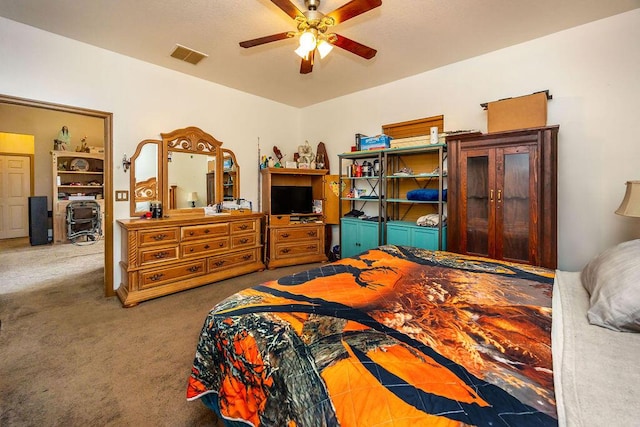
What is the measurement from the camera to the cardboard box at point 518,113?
251 cm

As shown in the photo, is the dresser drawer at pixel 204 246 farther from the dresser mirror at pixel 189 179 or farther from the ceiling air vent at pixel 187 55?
the ceiling air vent at pixel 187 55

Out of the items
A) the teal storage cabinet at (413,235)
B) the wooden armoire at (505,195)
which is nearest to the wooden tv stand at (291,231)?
the teal storage cabinet at (413,235)

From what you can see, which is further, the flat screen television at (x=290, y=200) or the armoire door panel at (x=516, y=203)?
the flat screen television at (x=290, y=200)

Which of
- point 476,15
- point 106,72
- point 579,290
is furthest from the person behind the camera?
point 106,72

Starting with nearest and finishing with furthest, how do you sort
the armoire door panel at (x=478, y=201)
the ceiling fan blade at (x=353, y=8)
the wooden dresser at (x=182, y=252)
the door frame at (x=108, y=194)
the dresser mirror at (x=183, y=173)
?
the ceiling fan blade at (x=353, y=8), the armoire door panel at (x=478, y=201), the wooden dresser at (x=182, y=252), the door frame at (x=108, y=194), the dresser mirror at (x=183, y=173)

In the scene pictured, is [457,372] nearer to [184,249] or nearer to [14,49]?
[184,249]

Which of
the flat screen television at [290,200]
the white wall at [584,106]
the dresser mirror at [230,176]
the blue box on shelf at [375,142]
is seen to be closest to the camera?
the white wall at [584,106]

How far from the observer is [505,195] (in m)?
2.67

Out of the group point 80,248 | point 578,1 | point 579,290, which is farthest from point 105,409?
point 80,248

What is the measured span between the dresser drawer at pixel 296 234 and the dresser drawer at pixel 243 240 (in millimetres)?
339

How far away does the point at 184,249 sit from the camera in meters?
3.26

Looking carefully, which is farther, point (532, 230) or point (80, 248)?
point (80, 248)

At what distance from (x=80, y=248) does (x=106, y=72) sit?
4.16m

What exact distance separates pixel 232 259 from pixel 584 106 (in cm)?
417
